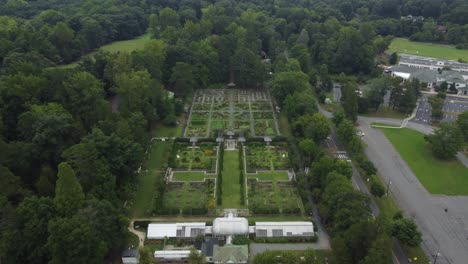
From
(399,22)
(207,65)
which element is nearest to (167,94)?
(207,65)

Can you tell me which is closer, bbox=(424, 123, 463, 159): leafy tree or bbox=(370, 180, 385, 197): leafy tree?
bbox=(370, 180, 385, 197): leafy tree

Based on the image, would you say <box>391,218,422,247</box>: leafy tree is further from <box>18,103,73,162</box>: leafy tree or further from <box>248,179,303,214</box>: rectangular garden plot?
<box>18,103,73,162</box>: leafy tree

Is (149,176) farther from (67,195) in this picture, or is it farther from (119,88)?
(67,195)

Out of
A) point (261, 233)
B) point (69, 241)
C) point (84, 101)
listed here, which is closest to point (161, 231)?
point (261, 233)

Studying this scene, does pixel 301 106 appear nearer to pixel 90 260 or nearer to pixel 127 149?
pixel 127 149

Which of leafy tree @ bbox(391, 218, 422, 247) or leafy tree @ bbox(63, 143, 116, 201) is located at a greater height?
leafy tree @ bbox(63, 143, 116, 201)

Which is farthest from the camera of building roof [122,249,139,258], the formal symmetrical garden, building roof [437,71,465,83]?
building roof [437,71,465,83]

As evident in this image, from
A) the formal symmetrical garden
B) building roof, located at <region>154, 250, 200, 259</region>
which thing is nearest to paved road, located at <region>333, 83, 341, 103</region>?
the formal symmetrical garden
